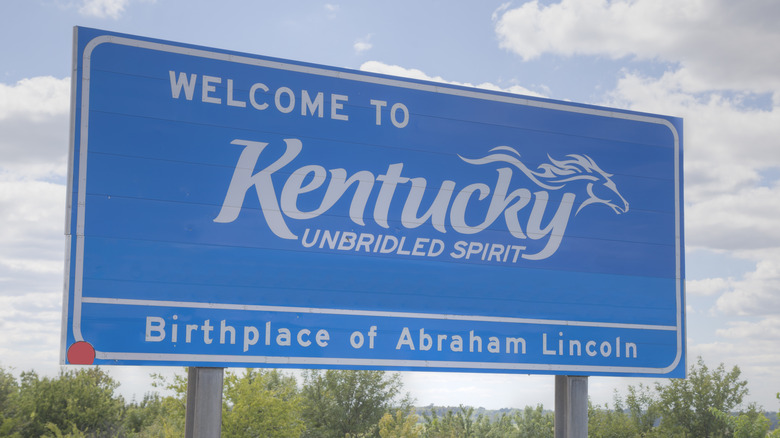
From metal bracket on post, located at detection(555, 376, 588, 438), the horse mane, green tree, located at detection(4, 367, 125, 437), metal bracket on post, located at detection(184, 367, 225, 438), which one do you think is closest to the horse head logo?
the horse mane

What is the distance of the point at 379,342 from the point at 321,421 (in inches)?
1016

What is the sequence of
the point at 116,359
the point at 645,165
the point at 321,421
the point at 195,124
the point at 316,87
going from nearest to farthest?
the point at 116,359 → the point at 195,124 → the point at 316,87 → the point at 645,165 → the point at 321,421

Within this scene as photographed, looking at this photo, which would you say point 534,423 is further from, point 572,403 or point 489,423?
point 572,403

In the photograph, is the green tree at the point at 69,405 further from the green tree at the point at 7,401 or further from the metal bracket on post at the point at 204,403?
the metal bracket on post at the point at 204,403

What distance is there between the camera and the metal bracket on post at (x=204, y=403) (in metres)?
7.52

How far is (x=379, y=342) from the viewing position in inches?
317

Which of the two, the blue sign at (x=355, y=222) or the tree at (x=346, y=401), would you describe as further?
the tree at (x=346, y=401)

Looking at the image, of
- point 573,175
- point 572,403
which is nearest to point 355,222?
point 573,175

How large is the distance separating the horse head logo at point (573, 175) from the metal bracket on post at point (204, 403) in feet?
12.8

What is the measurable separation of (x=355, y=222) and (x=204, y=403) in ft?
8.10

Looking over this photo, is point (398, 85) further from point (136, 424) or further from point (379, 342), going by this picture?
point (136, 424)

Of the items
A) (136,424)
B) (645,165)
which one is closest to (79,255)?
(645,165)

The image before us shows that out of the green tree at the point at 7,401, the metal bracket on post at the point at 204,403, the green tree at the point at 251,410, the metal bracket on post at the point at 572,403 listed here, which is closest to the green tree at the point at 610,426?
the green tree at the point at 251,410

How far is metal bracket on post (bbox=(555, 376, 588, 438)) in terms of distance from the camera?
353 inches
